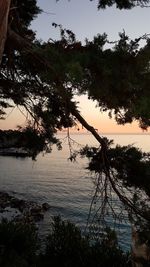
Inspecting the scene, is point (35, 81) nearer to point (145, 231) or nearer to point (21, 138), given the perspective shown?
point (21, 138)

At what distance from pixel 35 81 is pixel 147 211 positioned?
409 centimetres

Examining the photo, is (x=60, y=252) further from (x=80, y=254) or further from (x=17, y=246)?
(x=17, y=246)

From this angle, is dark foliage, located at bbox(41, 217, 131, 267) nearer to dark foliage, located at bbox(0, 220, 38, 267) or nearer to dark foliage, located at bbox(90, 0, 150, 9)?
dark foliage, located at bbox(0, 220, 38, 267)

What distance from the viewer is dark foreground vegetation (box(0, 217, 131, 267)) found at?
→ 52.3 feet

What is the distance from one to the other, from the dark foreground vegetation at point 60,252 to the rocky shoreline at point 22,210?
16.0 metres

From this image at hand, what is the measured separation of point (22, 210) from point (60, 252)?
2292cm

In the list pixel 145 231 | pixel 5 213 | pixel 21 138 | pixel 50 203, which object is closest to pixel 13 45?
pixel 21 138

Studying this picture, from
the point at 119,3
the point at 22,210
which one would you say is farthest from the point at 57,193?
the point at 119,3

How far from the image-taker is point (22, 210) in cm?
3900

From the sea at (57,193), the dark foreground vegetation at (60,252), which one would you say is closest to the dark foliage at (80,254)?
the dark foreground vegetation at (60,252)

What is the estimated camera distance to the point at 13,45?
7.28 meters

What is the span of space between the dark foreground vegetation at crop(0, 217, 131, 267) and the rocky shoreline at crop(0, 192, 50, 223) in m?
16.0

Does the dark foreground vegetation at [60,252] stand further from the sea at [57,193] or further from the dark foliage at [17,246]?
the sea at [57,193]

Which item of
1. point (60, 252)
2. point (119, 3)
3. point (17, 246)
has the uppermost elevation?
point (119, 3)
